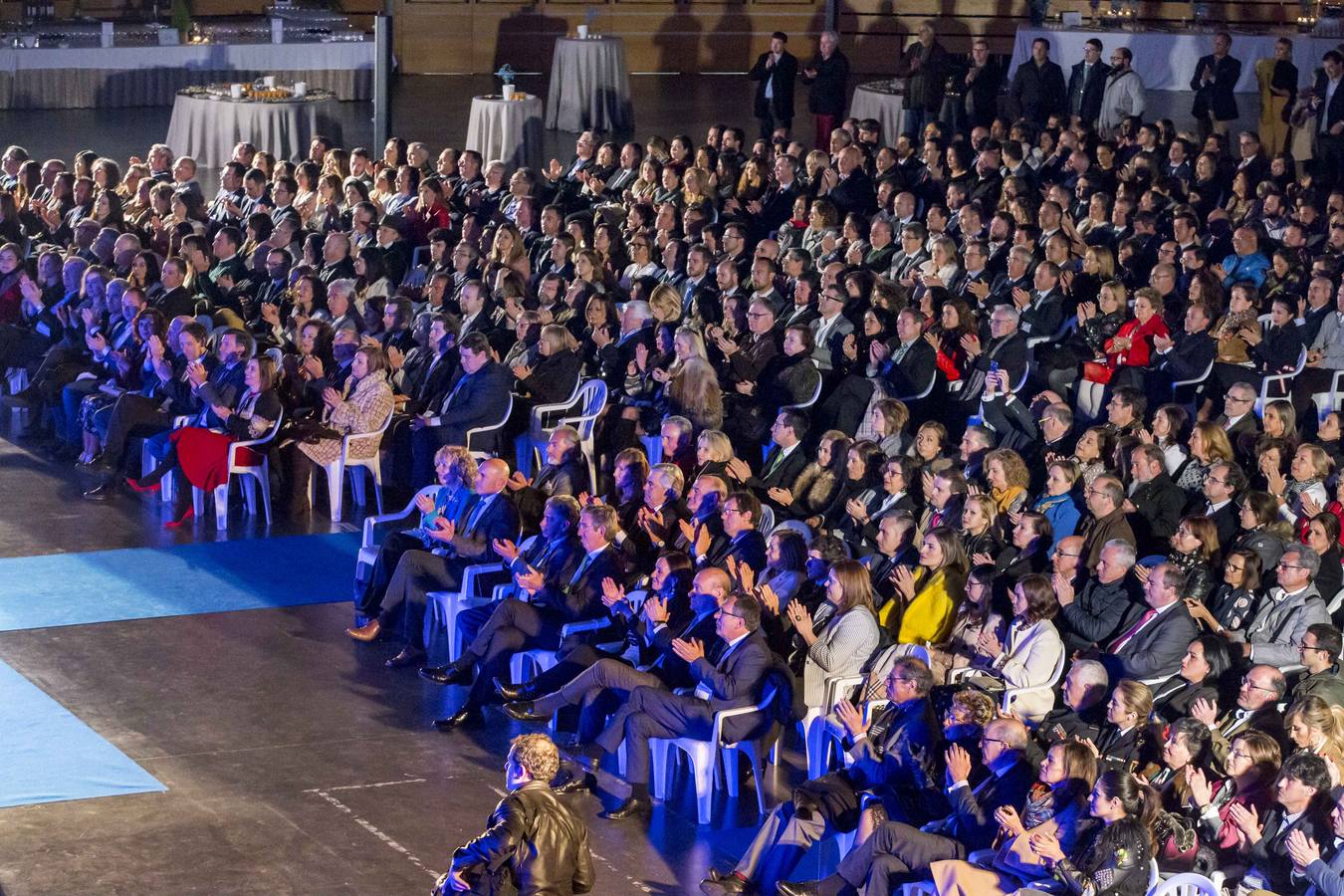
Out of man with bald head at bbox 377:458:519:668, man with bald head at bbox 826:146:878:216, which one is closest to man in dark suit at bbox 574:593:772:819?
man with bald head at bbox 377:458:519:668

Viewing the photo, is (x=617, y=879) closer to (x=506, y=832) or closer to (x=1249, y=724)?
(x=506, y=832)

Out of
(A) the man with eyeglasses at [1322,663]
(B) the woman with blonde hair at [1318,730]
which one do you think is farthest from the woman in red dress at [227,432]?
(B) the woman with blonde hair at [1318,730]

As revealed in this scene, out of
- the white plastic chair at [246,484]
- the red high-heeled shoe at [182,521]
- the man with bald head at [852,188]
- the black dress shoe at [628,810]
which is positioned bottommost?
the black dress shoe at [628,810]

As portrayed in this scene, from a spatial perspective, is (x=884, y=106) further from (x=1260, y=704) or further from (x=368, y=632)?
(x=1260, y=704)

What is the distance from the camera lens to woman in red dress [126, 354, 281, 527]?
977 cm

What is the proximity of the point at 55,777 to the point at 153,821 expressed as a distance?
0.54 meters

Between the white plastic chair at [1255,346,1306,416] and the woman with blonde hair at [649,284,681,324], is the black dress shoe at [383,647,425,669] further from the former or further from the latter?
the white plastic chair at [1255,346,1306,416]

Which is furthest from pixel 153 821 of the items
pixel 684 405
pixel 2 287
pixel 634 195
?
pixel 634 195

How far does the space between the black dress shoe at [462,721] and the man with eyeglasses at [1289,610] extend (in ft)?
9.46

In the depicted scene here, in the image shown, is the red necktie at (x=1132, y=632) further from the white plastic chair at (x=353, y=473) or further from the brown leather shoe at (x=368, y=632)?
the white plastic chair at (x=353, y=473)

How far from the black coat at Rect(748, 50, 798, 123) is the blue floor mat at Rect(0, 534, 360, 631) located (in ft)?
31.8

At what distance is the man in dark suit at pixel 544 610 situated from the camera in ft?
24.6

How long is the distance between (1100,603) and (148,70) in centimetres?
1743

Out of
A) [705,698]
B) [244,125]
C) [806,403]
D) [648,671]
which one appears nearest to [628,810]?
[705,698]
